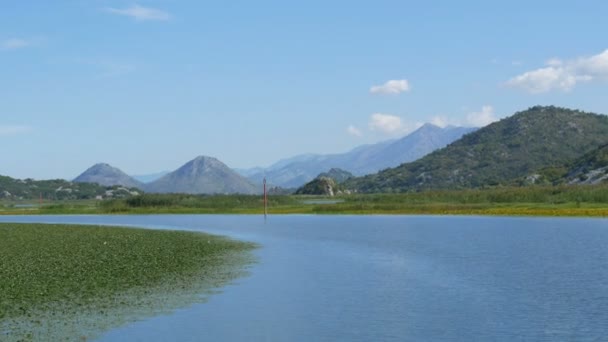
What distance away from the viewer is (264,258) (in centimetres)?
5906

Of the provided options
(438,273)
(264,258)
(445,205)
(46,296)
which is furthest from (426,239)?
(445,205)

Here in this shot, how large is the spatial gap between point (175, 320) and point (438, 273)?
20484mm

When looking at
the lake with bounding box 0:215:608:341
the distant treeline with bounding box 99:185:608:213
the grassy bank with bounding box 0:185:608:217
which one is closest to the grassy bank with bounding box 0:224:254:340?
the lake with bounding box 0:215:608:341

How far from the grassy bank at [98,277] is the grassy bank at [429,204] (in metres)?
61.4

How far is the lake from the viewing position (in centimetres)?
2878

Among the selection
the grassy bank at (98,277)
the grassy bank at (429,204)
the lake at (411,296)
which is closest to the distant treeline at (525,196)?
the grassy bank at (429,204)

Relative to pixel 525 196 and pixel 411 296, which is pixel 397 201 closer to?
pixel 525 196

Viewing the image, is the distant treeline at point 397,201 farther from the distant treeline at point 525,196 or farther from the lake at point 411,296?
the lake at point 411,296

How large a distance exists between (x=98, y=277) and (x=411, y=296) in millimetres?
19874

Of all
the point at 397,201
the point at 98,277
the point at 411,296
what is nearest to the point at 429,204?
the point at 397,201

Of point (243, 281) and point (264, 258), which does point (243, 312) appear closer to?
point (243, 281)

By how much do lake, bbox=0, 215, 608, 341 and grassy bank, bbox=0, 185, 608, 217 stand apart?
161 feet

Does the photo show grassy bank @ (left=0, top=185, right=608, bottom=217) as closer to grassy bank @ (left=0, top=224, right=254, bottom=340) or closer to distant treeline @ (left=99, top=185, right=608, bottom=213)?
distant treeline @ (left=99, top=185, right=608, bottom=213)

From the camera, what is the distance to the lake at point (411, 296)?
28781 mm
